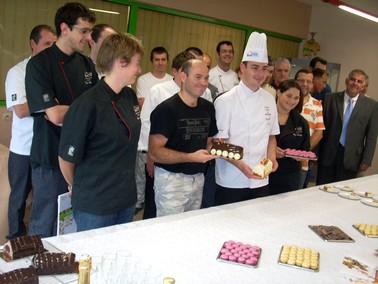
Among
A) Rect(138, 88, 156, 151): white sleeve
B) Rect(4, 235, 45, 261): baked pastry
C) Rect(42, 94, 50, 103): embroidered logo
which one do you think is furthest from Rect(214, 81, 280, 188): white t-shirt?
Rect(4, 235, 45, 261): baked pastry

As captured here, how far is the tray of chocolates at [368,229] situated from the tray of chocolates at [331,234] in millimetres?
117

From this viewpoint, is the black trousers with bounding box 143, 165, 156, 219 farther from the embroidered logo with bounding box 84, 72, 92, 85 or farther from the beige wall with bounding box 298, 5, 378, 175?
the beige wall with bounding box 298, 5, 378, 175

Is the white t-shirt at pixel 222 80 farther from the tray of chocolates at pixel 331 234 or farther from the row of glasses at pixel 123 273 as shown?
the row of glasses at pixel 123 273

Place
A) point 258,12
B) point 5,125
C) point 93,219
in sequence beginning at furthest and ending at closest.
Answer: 1. point 258,12
2. point 5,125
3. point 93,219

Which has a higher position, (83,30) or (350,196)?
(83,30)

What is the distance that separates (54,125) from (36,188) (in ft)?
1.14

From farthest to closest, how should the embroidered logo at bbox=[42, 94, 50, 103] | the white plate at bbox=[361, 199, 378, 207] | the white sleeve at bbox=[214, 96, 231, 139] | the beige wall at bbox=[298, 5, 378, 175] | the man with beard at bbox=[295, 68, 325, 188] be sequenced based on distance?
the beige wall at bbox=[298, 5, 378, 175], the man with beard at bbox=[295, 68, 325, 188], the white sleeve at bbox=[214, 96, 231, 139], the white plate at bbox=[361, 199, 378, 207], the embroidered logo at bbox=[42, 94, 50, 103]

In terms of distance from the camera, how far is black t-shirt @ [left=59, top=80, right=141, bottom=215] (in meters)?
1.73

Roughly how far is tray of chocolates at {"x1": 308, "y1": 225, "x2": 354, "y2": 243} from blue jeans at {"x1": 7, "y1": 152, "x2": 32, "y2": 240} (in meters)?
1.78

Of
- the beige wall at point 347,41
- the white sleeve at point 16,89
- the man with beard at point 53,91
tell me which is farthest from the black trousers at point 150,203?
the beige wall at point 347,41

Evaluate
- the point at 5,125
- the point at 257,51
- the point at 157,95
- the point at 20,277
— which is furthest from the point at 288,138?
the point at 5,125

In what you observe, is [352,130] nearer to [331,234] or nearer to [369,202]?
[369,202]

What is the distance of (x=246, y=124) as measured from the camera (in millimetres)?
2518

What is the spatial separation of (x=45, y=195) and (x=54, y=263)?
3.27 feet
